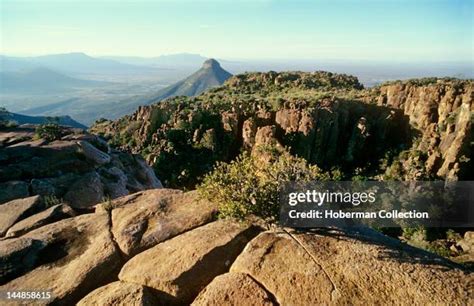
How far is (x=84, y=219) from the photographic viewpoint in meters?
12.8

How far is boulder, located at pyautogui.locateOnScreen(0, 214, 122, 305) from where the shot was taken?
9.83m

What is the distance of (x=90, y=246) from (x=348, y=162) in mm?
68002

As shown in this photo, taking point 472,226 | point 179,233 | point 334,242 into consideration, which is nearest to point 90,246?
point 179,233

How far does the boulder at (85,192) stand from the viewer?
1920cm

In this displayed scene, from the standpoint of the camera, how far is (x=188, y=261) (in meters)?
9.80

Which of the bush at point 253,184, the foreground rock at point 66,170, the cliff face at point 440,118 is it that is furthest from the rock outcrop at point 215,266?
the cliff face at point 440,118

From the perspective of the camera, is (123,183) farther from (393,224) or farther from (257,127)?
(257,127)

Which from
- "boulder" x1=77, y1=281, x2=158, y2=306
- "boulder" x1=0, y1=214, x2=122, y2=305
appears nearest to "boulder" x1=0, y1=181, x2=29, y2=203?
"boulder" x1=0, y1=214, x2=122, y2=305

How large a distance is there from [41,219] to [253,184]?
7.22m

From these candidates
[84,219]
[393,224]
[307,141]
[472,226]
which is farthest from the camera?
[307,141]

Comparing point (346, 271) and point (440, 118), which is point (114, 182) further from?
point (440, 118)

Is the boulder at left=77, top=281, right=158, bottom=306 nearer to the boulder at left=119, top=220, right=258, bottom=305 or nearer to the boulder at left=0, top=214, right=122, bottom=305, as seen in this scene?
the boulder at left=119, top=220, right=258, bottom=305

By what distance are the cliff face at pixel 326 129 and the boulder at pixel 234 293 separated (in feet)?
175

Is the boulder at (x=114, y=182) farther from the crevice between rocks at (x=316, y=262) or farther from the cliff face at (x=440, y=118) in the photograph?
the cliff face at (x=440, y=118)
